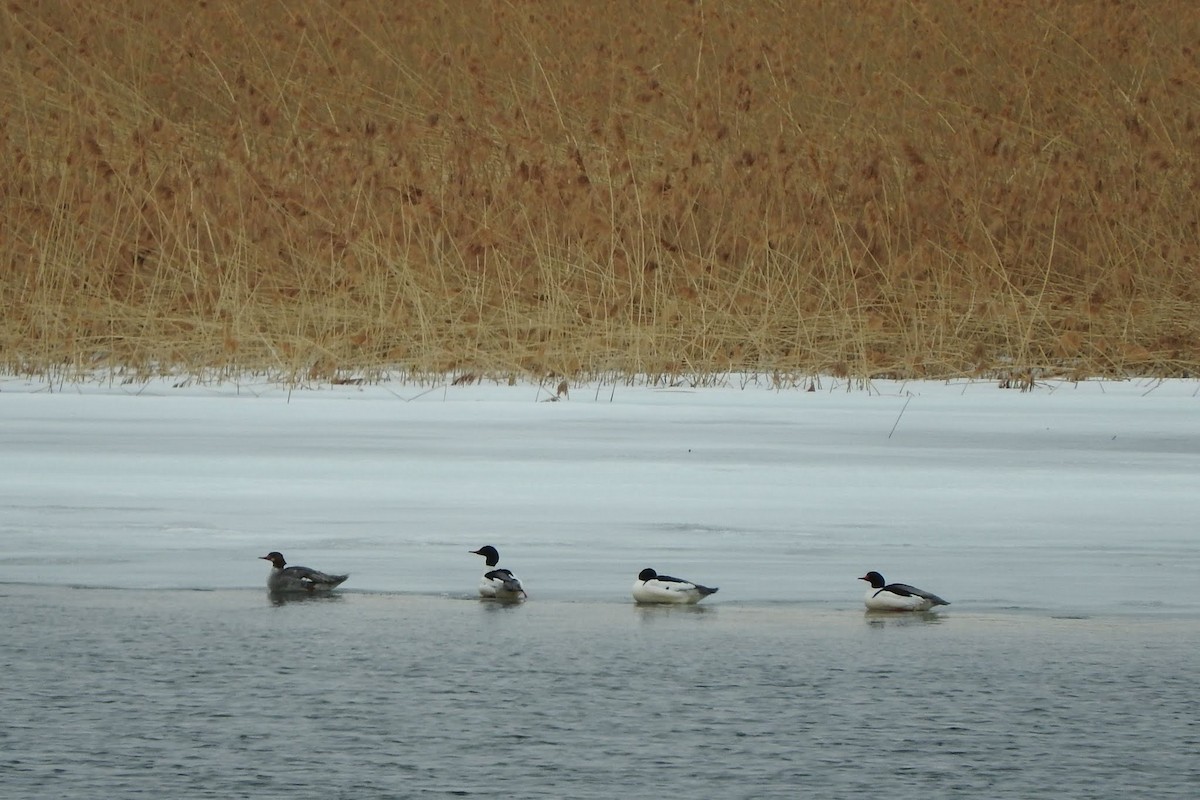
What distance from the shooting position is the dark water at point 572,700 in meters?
3.09

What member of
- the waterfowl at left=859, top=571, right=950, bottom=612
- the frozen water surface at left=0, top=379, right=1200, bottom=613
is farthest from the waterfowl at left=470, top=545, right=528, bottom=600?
the waterfowl at left=859, top=571, right=950, bottom=612

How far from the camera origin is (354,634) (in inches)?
167

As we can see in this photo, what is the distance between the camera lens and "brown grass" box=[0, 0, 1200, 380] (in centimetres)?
960

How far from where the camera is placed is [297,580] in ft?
14.8

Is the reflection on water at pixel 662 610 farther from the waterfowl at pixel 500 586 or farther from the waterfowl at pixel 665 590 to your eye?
the waterfowl at pixel 500 586

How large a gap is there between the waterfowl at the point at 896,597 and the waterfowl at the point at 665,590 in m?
0.36

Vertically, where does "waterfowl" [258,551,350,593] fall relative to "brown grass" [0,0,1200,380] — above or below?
below

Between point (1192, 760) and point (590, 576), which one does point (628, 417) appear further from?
point (1192, 760)

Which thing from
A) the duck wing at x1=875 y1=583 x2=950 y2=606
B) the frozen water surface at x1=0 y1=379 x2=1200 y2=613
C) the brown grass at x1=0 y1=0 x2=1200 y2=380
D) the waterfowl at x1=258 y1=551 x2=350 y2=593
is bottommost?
the waterfowl at x1=258 y1=551 x2=350 y2=593

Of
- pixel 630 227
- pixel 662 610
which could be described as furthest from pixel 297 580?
pixel 630 227

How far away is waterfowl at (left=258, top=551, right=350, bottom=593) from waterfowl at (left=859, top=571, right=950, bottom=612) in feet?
4.02

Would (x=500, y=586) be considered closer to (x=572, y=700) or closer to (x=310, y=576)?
(x=310, y=576)

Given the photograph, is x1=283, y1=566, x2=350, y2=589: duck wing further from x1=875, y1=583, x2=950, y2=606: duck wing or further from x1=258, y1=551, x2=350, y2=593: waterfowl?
x1=875, y1=583, x2=950, y2=606: duck wing

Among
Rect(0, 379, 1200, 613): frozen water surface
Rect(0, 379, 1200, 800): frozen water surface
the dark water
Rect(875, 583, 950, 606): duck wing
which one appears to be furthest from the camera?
Rect(0, 379, 1200, 613): frozen water surface
